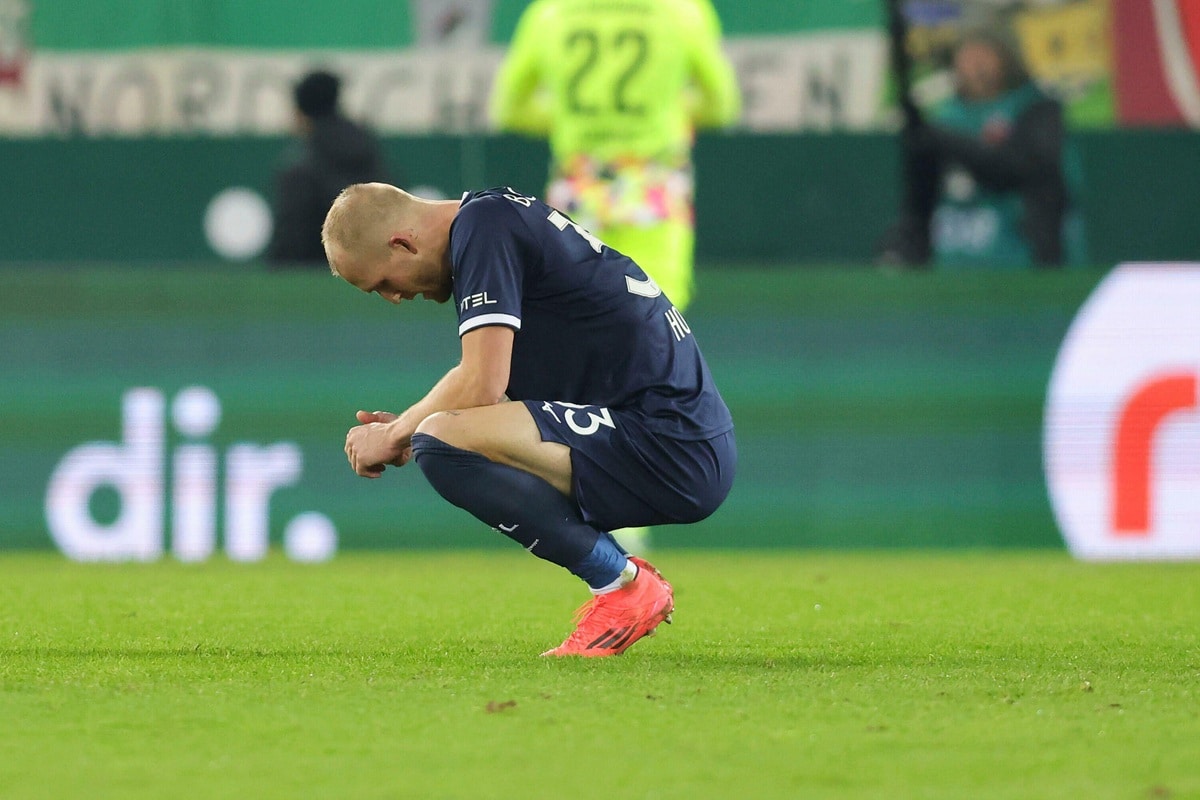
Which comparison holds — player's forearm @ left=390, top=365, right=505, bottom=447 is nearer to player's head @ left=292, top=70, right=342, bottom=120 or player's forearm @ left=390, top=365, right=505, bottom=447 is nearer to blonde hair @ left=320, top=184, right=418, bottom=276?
blonde hair @ left=320, top=184, right=418, bottom=276

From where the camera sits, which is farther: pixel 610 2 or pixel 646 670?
pixel 610 2

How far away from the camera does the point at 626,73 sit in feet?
23.4

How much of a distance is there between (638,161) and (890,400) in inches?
56.3

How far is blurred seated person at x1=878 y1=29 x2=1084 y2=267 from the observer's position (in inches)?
344

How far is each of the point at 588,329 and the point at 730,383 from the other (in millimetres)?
3259

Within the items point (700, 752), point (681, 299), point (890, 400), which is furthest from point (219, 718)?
point (890, 400)

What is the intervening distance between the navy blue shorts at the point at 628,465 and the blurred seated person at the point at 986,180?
4.33 m

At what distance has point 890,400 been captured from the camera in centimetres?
774

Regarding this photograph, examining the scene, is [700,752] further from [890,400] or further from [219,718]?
[890,400]

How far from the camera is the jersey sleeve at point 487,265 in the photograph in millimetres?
4230

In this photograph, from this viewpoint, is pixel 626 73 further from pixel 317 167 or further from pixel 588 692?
pixel 588 692

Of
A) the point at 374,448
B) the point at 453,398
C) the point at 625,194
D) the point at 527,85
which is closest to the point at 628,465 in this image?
the point at 453,398

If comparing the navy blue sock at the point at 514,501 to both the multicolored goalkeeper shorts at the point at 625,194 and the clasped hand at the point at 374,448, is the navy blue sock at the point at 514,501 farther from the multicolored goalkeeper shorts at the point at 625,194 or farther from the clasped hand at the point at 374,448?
the multicolored goalkeeper shorts at the point at 625,194

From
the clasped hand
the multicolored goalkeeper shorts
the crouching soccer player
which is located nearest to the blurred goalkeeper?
the multicolored goalkeeper shorts
